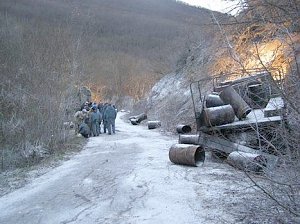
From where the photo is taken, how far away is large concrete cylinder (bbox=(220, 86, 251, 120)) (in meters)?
10.8

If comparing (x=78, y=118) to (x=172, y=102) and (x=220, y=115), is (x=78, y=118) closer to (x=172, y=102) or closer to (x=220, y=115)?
(x=172, y=102)

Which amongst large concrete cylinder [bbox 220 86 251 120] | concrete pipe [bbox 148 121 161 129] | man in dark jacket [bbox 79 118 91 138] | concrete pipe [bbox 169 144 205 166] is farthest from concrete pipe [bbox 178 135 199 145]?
concrete pipe [bbox 148 121 161 129]

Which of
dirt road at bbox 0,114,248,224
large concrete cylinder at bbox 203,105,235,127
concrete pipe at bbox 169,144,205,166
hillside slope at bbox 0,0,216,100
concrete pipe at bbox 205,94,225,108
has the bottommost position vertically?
dirt road at bbox 0,114,248,224

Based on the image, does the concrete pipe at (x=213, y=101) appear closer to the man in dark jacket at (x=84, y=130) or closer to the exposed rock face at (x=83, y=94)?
the man in dark jacket at (x=84, y=130)

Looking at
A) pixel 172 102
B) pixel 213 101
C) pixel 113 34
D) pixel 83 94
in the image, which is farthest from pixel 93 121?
pixel 113 34

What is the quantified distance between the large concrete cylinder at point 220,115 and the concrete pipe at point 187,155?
2.71 feet

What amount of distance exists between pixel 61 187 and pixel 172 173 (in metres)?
2.55

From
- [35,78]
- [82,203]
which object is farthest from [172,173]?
[35,78]

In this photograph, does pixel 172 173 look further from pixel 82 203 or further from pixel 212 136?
pixel 82 203

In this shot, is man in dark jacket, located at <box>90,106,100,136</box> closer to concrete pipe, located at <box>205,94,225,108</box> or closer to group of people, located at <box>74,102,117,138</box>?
group of people, located at <box>74,102,117,138</box>

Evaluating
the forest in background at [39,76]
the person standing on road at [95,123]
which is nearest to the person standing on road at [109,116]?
the person standing on road at [95,123]

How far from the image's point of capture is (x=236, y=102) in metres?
11.0

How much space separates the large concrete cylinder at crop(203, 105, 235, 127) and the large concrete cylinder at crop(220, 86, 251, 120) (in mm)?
247

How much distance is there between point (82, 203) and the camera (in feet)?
24.4
